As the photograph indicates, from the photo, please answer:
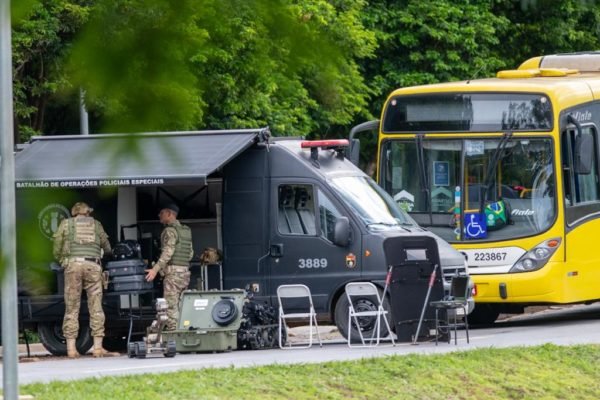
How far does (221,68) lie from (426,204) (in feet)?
49.0

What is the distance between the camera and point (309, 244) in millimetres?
16312

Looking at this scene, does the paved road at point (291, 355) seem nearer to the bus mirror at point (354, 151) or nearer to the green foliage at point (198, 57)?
the bus mirror at point (354, 151)

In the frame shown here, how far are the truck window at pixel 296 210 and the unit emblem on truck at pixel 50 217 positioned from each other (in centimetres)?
1206

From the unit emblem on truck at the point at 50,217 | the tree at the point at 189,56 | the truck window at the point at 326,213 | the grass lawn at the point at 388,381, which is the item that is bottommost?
the grass lawn at the point at 388,381

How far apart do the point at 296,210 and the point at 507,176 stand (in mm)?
3075

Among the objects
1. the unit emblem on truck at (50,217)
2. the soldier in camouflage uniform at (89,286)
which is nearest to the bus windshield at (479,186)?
the soldier in camouflage uniform at (89,286)

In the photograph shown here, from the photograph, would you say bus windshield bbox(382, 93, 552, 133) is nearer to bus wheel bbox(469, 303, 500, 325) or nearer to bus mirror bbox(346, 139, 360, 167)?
bus mirror bbox(346, 139, 360, 167)

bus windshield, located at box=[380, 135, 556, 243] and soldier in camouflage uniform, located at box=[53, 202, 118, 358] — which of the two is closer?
soldier in camouflage uniform, located at box=[53, 202, 118, 358]

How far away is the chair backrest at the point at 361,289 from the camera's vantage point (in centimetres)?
1566

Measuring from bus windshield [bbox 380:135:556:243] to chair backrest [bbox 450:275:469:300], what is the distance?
8.62ft

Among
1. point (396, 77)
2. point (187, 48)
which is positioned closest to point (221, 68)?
point (187, 48)

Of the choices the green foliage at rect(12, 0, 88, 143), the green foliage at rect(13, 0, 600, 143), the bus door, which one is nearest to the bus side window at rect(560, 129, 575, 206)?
the bus door

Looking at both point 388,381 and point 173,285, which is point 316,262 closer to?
point 173,285

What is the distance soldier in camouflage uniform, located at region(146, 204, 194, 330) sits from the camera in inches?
632
